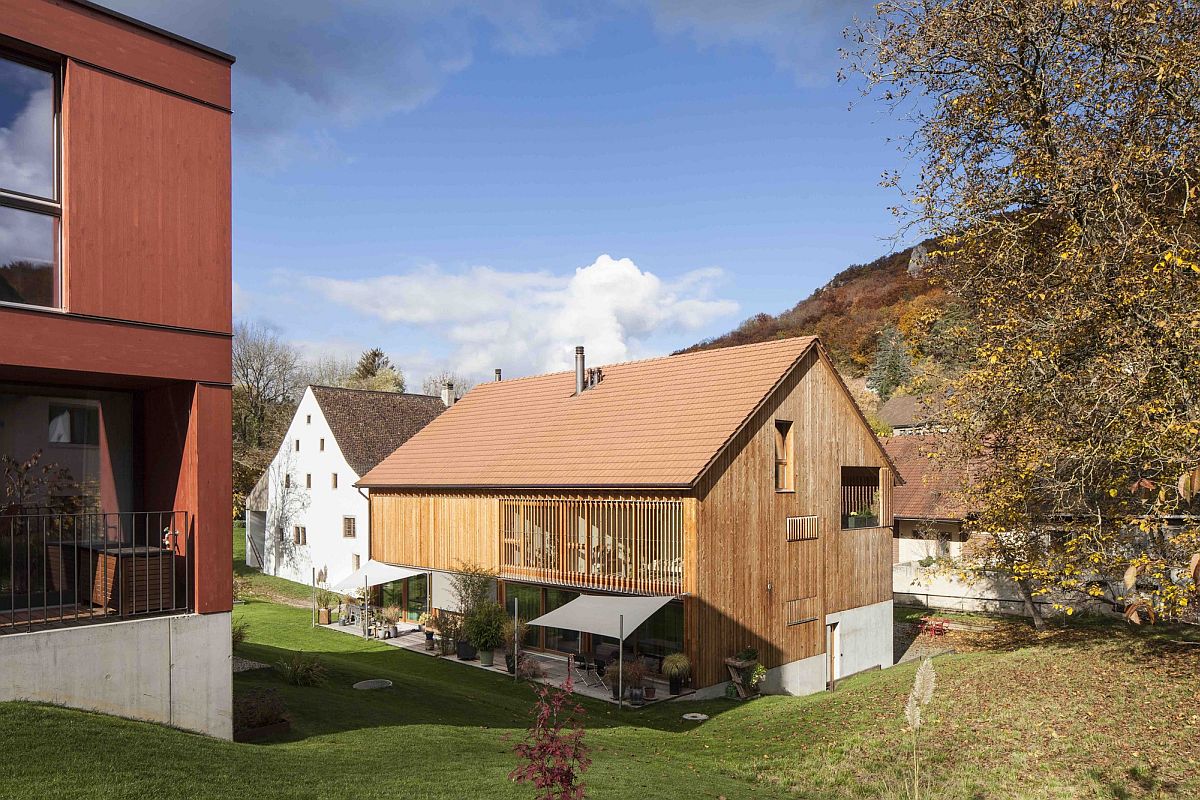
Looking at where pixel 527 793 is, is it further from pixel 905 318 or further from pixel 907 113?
pixel 905 318

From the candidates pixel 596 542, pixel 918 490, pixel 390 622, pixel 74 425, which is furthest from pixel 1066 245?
pixel 918 490

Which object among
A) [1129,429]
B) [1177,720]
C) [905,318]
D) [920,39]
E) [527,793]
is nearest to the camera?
[527,793]

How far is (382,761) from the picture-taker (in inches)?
333

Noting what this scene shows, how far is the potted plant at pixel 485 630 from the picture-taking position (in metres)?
19.4

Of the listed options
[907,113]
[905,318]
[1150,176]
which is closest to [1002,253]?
[1150,176]

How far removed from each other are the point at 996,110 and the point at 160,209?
12.6m

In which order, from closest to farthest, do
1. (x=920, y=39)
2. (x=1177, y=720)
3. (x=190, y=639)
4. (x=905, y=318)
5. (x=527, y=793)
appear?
(x=527, y=793)
(x=190, y=639)
(x=1177, y=720)
(x=920, y=39)
(x=905, y=318)

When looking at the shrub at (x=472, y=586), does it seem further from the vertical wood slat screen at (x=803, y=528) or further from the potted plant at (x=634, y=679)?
the vertical wood slat screen at (x=803, y=528)

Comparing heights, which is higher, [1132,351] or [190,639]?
[1132,351]

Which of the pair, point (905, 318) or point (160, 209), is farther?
point (905, 318)

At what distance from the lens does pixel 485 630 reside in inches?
765

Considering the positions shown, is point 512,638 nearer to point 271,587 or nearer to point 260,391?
point 271,587

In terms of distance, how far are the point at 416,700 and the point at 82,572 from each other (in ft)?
20.9

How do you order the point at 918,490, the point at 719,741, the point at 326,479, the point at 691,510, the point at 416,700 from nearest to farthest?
1. the point at 719,741
2. the point at 416,700
3. the point at 691,510
4. the point at 918,490
5. the point at 326,479
